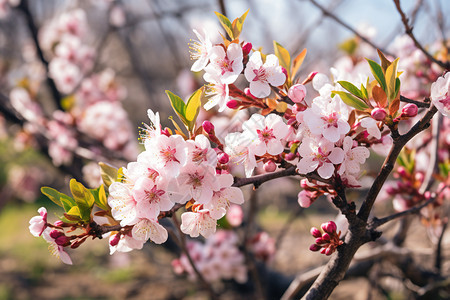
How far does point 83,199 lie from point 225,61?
44cm

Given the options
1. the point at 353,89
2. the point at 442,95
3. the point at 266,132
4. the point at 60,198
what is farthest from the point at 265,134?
the point at 60,198

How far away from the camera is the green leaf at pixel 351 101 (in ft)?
2.57

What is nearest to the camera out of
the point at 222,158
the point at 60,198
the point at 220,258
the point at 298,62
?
the point at 222,158

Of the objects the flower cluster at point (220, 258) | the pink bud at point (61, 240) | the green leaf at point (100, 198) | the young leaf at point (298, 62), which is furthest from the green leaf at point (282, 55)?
the flower cluster at point (220, 258)

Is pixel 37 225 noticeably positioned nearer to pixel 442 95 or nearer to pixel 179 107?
pixel 179 107

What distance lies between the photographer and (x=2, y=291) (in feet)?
10.8

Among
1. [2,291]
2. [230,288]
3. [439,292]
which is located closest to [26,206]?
[2,291]

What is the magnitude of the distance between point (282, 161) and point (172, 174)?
0.26m

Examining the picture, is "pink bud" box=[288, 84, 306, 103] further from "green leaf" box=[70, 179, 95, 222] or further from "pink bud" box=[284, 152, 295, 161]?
"green leaf" box=[70, 179, 95, 222]

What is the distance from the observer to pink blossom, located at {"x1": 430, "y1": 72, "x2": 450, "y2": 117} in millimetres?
744

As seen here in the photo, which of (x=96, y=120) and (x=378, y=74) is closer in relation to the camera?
(x=378, y=74)

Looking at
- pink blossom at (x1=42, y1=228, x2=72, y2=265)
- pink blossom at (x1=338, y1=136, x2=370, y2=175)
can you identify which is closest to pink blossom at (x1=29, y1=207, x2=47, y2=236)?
pink blossom at (x1=42, y1=228, x2=72, y2=265)

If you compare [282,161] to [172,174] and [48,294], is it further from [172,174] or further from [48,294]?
[48,294]

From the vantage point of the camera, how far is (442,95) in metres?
0.75
